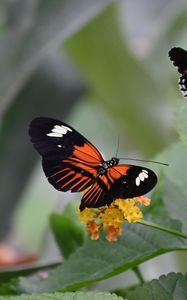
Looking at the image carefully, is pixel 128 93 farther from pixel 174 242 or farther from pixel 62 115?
pixel 174 242

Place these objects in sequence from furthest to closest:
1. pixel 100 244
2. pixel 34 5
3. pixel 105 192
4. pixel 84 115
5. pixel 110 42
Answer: pixel 84 115, pixel 110 42, pixel 34 5, pixel 100 244, pixel 105 192

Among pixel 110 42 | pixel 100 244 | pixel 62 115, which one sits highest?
pixel 110 42

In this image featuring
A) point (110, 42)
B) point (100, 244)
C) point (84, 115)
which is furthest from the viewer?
point (84, 115)

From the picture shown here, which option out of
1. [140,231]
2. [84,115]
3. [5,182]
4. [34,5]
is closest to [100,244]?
[140,231]

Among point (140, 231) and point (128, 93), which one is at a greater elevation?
point (128, 93)

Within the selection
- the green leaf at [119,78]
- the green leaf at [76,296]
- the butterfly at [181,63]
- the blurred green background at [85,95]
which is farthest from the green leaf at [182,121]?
the green leaf at [119,78]

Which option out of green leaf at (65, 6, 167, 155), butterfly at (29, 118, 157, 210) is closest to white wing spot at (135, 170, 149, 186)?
butterfly at (29, 118, 157, 210)

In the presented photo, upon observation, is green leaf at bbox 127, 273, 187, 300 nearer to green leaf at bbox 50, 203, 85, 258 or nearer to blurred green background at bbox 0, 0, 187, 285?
green leaf at bbox 50, 203, 85, 258
